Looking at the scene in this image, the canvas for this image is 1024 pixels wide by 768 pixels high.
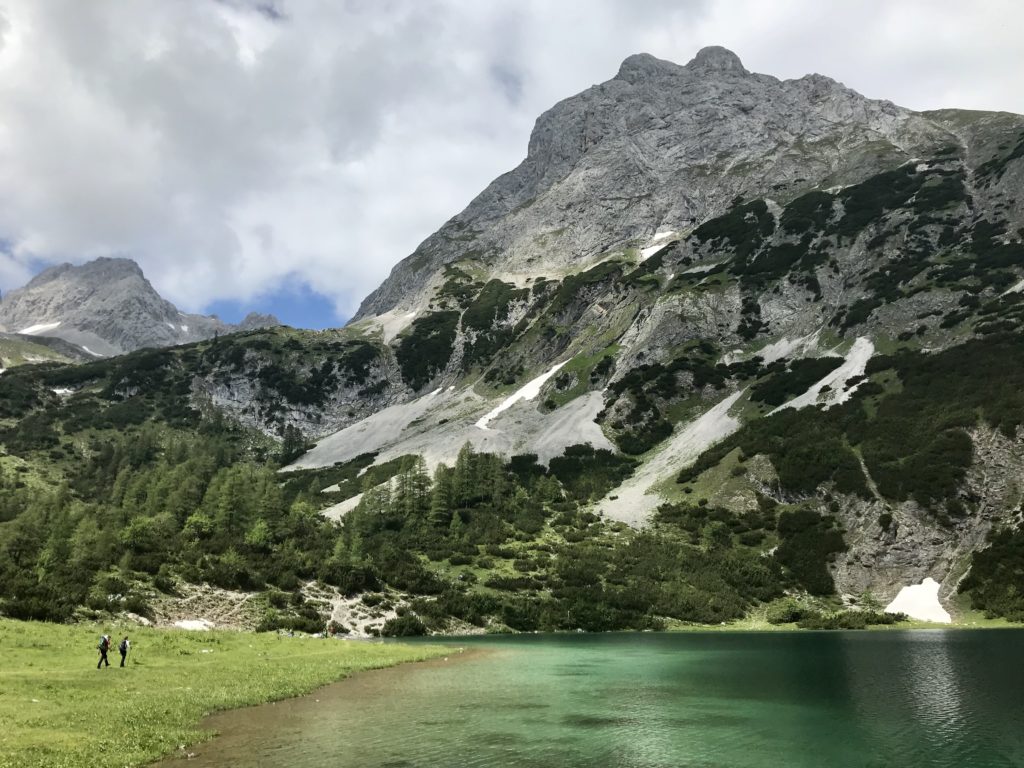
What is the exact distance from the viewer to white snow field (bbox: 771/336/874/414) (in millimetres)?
114688

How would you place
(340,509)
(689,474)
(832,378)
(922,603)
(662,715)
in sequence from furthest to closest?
(832,378), (340,509), (689,474), (922,603), (662,715)

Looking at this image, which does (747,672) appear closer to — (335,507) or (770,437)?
(770,437)

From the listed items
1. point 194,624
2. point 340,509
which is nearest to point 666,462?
point 340,509

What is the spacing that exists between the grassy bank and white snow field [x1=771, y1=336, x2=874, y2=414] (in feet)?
309

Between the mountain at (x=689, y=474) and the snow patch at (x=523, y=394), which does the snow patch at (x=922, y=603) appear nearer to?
the mountain at (x=689, y=474)

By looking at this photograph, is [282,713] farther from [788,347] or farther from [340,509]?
[788,347]

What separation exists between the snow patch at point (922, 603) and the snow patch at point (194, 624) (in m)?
76.1

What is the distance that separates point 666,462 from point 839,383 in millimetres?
35916

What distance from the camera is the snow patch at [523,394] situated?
166 m

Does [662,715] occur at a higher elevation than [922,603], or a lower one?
higher

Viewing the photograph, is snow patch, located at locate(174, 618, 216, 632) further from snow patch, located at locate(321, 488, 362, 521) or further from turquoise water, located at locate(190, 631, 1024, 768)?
snow patch, located at locate(321, 488, 362, 521)

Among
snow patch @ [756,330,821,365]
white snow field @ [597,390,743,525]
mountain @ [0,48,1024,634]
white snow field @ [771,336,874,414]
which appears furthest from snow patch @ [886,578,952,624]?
snow patch @ [756,330,821,365]

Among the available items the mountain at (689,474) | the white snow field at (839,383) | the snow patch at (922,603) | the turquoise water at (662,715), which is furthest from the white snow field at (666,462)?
the turquoise water at (662,715)

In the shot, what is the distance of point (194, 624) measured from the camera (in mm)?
56406
